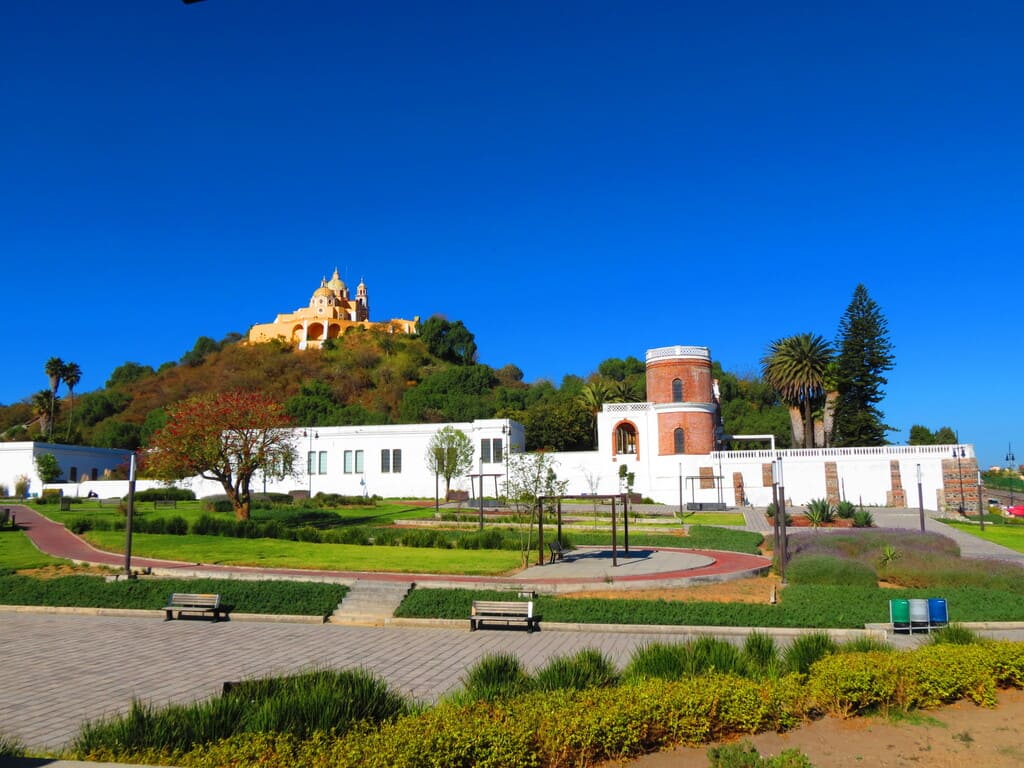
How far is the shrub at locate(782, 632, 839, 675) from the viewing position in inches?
364

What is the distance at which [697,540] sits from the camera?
2792 centimetres

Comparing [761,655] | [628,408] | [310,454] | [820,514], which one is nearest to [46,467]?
[310,454]

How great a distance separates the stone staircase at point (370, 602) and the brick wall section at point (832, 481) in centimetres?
3540

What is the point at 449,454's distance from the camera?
166 ft

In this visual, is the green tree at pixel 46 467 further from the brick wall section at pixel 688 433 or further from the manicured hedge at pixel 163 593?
the brick wall section at pixel 688 433

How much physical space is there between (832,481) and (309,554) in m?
33.8

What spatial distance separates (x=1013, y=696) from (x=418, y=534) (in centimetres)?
2013

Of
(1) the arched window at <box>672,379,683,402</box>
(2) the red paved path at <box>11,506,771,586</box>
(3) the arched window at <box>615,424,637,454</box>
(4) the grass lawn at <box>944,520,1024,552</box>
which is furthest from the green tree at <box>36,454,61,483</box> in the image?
(4) the grass lawn at <box>944,520,1024,552</box>

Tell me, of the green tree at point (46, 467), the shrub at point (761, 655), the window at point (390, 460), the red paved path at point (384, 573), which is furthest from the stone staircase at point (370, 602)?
the green tree at point (46, 467)

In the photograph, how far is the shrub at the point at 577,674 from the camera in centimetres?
855

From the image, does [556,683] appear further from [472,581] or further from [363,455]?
[363,455]

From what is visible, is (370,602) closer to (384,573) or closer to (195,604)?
(384,573)

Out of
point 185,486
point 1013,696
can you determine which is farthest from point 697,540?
point 185,486

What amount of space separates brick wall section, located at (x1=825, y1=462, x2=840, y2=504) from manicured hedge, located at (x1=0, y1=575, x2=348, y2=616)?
3650 centimetres
